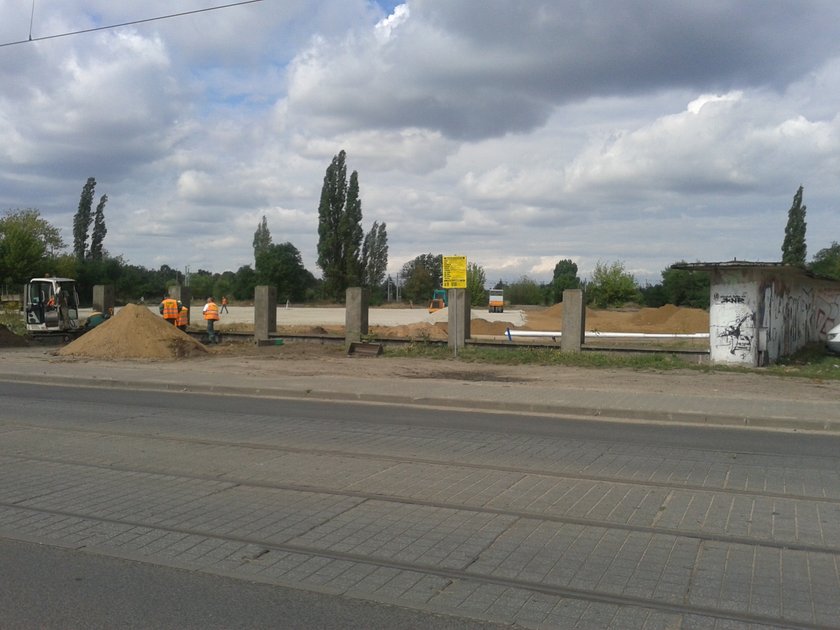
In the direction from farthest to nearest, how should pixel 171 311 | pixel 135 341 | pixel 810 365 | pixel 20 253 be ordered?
pixel 20 253
pixel 171 311
pixel 135 341
pixel 810 365

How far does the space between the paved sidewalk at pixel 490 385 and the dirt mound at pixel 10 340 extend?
521 cm

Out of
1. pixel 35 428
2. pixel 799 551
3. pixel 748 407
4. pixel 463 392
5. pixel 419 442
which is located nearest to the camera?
pixel 799 551

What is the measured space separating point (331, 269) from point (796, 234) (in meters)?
42.9

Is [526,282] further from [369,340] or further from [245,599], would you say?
[245,599]

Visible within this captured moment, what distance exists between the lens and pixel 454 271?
75.3ft

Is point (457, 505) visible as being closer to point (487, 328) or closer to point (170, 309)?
point (170, 309)

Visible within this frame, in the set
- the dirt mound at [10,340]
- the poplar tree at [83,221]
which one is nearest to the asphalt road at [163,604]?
the dirt mound at [10,340]

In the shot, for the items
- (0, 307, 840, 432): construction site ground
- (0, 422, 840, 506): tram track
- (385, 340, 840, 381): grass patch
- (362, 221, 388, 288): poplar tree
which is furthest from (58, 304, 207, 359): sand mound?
(362, 221, 388, 288): poplar tree

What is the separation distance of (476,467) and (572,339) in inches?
586

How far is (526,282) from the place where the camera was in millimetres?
119500

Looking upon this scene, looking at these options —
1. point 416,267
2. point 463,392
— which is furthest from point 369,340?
point 416,267

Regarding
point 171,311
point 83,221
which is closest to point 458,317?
point 171,311

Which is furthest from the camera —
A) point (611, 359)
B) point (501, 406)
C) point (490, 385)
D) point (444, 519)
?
point (611, 359)

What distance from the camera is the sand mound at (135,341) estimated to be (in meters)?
24.6
